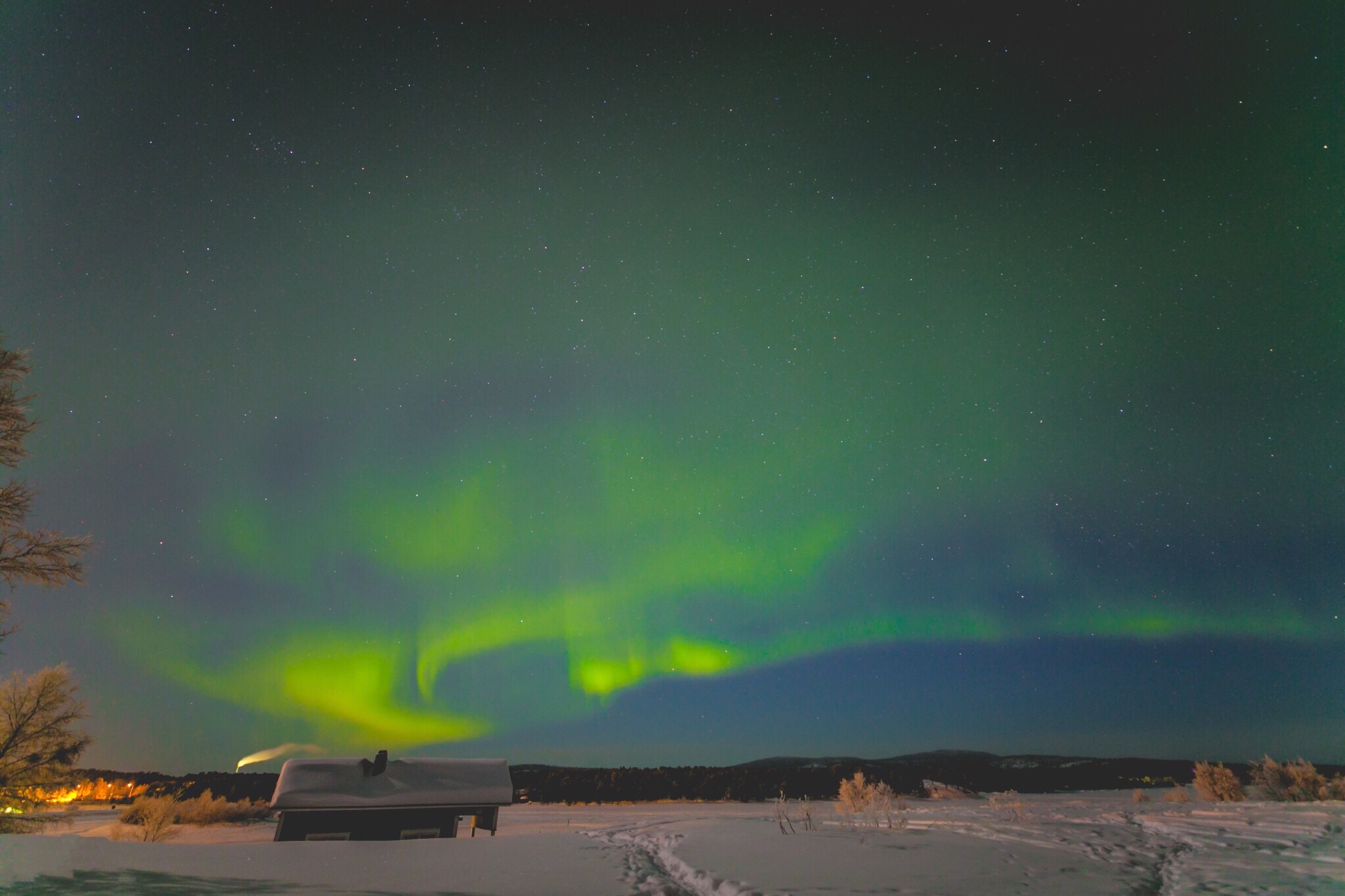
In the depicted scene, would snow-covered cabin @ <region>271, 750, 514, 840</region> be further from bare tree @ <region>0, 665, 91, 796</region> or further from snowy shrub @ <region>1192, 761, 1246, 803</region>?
snowy shrub @ <region>1192, 761, 1246, 803</region>

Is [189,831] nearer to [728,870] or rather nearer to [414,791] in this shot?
[414,791]

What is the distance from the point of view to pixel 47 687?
15258 millimetres

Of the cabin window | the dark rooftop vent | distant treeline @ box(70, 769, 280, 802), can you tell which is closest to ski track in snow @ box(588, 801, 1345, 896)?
the cabin window

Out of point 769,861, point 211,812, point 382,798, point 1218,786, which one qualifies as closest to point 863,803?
point 769,861

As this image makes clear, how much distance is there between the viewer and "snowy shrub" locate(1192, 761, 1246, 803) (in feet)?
83.6

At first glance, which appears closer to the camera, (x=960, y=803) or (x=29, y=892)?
(x=29, y=892)

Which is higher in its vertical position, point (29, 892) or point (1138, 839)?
point (29, 892)

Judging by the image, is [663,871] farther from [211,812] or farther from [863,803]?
[211,812]

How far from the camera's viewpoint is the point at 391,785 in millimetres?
A: 19188

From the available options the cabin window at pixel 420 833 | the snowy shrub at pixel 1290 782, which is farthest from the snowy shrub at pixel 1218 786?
the cabin window at pixel 420 833

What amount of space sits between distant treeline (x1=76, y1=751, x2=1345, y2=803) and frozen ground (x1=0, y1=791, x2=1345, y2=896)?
26.4 metres

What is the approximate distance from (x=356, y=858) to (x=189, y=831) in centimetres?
2274

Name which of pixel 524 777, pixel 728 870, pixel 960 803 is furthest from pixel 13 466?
pixel 524 777

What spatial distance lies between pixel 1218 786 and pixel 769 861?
947 inches
